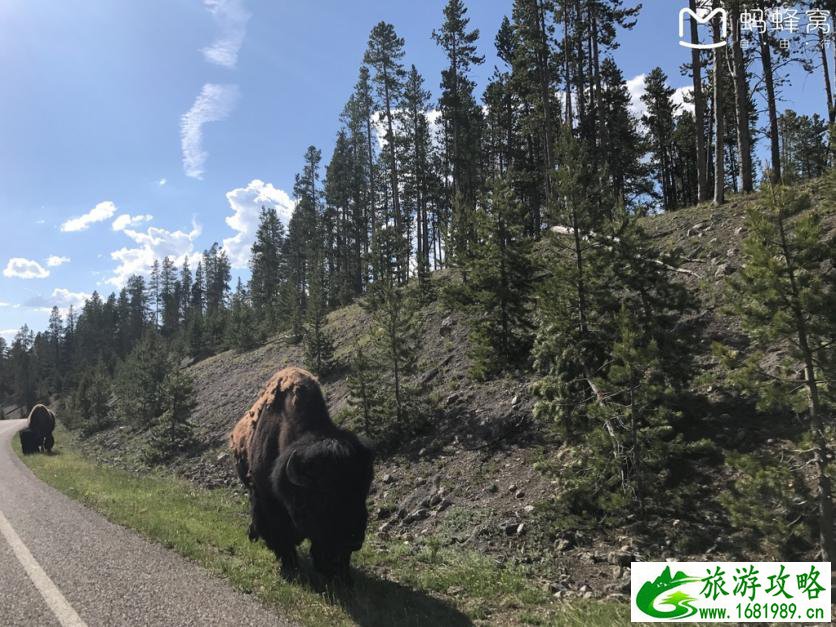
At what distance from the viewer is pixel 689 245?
14.1 m

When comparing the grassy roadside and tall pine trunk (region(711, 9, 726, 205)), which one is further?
tall pine trunk (region(711, 9, 726, 205))

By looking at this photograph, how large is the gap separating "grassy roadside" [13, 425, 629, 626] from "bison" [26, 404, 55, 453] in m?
17.1

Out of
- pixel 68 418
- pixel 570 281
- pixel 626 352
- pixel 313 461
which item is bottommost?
pixel 68 418

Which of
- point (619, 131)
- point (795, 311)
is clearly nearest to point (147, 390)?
point (795, 311)

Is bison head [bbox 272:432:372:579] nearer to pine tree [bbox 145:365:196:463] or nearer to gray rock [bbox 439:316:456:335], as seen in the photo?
gray rock [bbox 439:316:456:335]

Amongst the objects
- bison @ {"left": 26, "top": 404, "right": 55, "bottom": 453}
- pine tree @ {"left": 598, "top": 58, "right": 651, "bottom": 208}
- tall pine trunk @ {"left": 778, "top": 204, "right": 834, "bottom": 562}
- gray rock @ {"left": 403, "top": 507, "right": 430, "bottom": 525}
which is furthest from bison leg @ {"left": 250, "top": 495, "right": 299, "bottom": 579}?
pine tree @ {"left": 598, "top": 58, "right": 651, "bottom": 208}

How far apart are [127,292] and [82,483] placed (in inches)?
3884

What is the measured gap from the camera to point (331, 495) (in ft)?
16.7

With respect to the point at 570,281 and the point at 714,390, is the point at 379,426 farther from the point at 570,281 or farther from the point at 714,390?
the point at 714,390

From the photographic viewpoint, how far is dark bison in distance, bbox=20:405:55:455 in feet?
73.9

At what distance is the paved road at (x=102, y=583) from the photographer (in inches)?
197

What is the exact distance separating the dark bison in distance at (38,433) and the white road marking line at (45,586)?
18394 millimetres

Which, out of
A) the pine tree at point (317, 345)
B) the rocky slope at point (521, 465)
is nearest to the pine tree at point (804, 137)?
the rocky slope at point (521, 465)

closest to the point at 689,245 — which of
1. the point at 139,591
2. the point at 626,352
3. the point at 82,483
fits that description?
the point at 626,352
